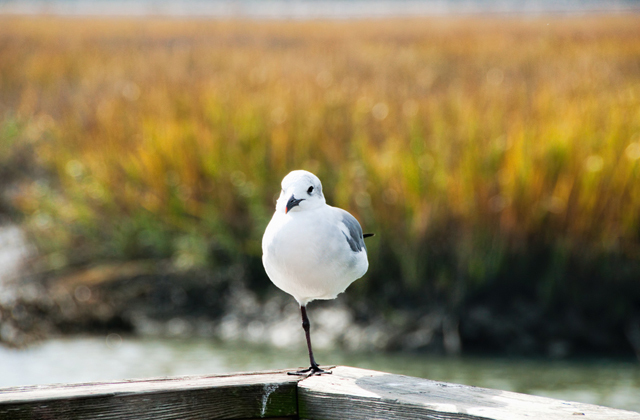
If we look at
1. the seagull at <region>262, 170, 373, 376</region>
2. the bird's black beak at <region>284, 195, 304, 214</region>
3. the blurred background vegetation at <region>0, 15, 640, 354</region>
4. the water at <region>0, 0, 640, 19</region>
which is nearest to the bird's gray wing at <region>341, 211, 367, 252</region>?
the seagull at <region>262, 170, 373, 376</region>

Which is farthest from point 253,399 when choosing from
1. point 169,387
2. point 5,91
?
point 5,91

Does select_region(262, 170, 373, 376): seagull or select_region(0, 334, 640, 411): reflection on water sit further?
select_region(0, 334, 640, 411): reflection on water

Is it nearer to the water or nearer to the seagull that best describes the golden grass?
the seagull

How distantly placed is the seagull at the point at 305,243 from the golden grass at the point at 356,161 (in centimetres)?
325

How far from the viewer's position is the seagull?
1.93m

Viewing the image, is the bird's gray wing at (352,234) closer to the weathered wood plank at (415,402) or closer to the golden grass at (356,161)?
the weathered wood plank at (415,402)

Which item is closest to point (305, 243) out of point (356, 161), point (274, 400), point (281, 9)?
point (274, 400)

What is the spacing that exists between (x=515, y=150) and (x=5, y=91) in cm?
713

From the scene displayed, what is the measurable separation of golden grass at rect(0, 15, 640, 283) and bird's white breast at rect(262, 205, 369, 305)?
3237 millimetres

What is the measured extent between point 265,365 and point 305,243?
11.0 ft

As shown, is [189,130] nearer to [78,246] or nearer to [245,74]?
[78,246]

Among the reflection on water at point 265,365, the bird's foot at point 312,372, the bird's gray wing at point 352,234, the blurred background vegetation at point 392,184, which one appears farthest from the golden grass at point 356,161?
the bird's foot at point 312,372

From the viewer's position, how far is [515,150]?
5.20m

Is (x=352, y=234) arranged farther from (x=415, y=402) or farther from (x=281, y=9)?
(x=281, y=9)
